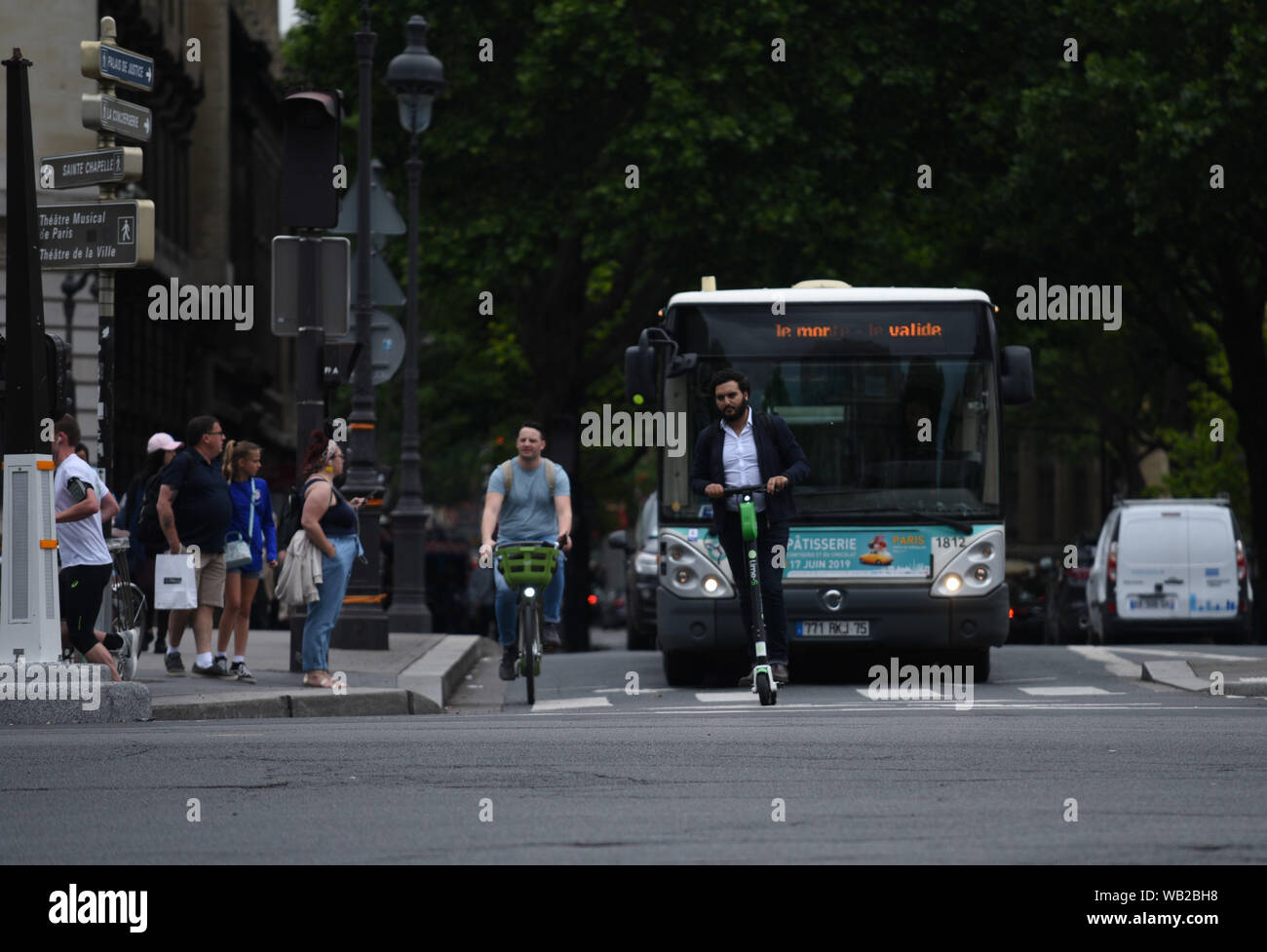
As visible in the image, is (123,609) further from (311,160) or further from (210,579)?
(311,160)

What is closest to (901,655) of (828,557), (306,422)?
(828,557)

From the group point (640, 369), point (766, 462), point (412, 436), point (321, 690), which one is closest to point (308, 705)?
point (321, 690)

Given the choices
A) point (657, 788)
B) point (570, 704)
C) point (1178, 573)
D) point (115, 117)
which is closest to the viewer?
point (657, 788)

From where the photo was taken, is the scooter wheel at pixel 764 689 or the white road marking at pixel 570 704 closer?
the scooter wheel at pixel 764 689

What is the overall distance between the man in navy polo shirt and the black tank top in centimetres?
120

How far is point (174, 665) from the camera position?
1572cm

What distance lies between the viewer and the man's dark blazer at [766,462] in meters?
12.8

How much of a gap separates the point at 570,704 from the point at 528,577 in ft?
→ 3.11

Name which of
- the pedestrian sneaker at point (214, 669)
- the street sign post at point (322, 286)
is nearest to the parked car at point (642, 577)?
the street sign post at point (322, 286)

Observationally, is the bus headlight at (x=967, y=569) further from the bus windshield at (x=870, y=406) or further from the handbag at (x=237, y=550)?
the handbag at (x=237, y=550)

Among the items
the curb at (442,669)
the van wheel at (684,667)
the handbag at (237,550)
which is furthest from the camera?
the van wheel at (684,667)

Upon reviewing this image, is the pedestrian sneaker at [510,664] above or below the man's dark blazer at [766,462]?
below

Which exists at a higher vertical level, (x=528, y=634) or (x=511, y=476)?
(x=511, y=476)

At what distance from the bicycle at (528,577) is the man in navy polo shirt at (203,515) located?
2.20 metres
